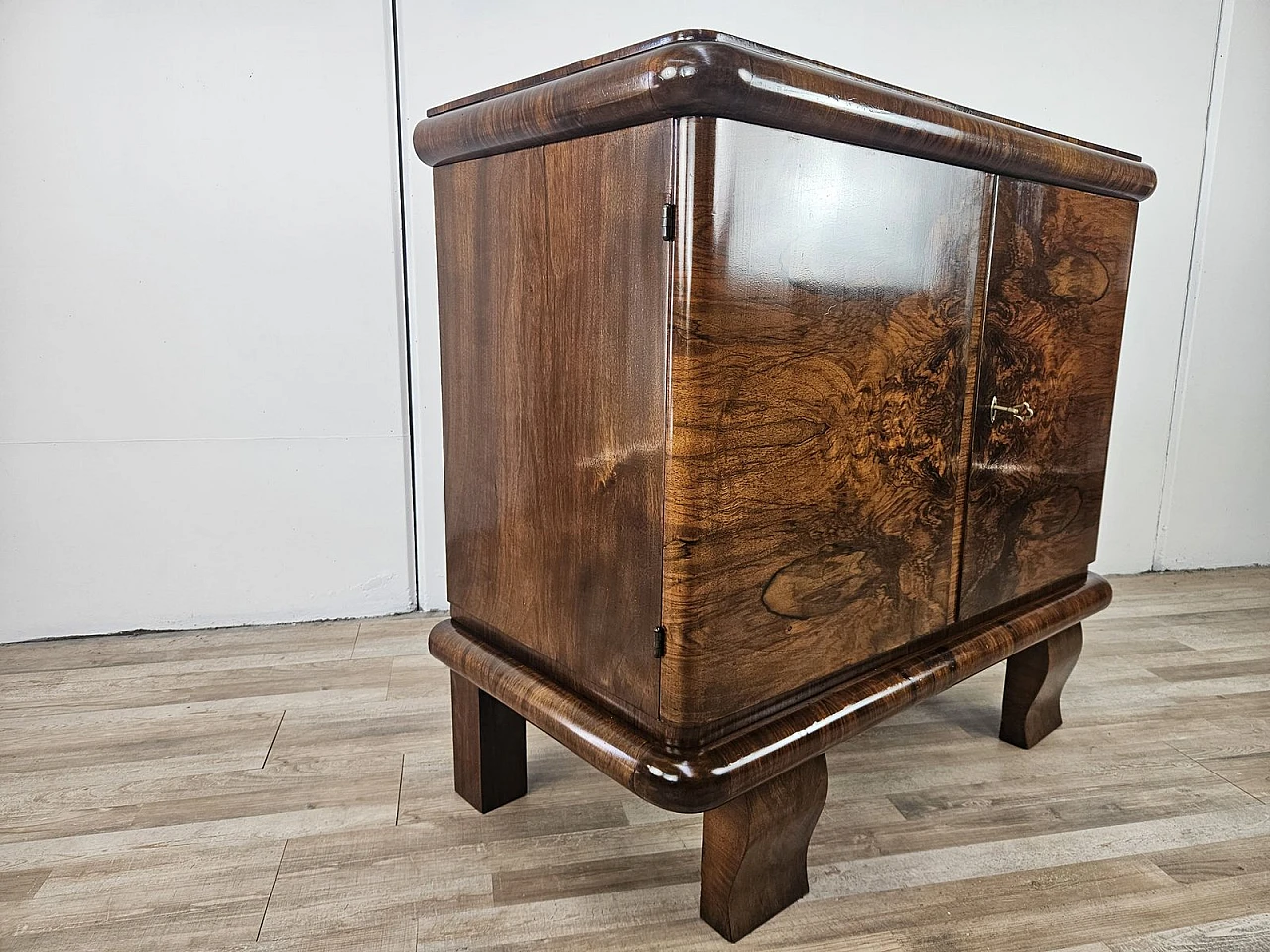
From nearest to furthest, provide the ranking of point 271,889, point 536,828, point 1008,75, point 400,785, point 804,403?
point 804,403 → point 271,889 → point 536,828 → point 400,785 → point 1008,75

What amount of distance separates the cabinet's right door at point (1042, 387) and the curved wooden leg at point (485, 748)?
1.99 feet

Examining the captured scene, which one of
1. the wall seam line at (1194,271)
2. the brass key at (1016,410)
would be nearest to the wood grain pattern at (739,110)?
the brass key at (1016,410)

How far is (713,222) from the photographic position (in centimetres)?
73

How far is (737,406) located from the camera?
2.55 feet

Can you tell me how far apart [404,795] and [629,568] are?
1.95 ft

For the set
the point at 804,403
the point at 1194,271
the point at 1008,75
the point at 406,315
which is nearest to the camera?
the point at 804,403

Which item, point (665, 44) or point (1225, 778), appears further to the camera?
point (1225, 778)

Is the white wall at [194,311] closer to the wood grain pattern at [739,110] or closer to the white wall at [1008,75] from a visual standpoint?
the white wall at [1008,75]

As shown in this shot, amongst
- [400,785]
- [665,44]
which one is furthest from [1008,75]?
[400,785]

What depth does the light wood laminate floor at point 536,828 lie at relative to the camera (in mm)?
948

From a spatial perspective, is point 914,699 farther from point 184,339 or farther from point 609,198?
point 184,339

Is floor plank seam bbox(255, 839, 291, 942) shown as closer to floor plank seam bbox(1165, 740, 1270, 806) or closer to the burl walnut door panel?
the burl walnut door panel

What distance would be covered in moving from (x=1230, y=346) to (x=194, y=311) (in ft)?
8.14

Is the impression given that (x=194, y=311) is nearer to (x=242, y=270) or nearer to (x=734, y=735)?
(x=242, y=270)
